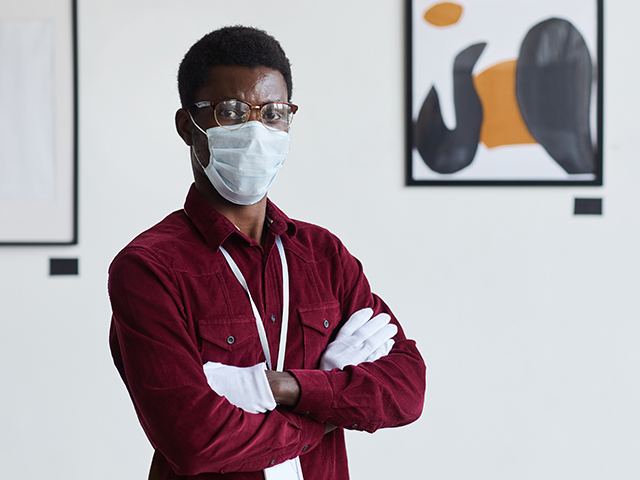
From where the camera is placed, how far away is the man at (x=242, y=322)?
3.07 ft

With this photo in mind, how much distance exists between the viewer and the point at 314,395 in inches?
39.5

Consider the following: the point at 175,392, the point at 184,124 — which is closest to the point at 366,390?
the point at 175,392

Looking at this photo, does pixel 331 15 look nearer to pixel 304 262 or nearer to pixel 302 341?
pixel 304 262

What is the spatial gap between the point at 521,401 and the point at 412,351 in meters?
1.10

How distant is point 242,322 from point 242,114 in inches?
14.0

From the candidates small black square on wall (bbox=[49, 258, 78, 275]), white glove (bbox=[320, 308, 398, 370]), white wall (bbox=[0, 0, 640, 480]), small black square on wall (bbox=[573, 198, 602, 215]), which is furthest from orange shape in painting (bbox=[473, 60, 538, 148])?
small black square on wall (bbox=[49, 258, 78, 275])

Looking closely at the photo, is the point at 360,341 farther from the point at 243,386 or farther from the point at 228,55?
the point at 228,55

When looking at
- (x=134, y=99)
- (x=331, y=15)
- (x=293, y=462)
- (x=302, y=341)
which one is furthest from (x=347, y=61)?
(x=293, y=462)

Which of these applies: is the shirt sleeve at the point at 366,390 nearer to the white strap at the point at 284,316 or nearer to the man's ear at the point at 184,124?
the white strap at the point at 284,316

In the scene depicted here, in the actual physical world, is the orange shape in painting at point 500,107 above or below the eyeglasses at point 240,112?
above

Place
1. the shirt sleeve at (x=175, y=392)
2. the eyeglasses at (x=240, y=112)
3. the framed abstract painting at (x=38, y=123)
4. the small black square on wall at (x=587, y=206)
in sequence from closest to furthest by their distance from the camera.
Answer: the shirt sleeve at (x=175, y=392) → the eyeglasses at (x=240, y=112) → the framed abstract painting at (x=38, y=123) → the small black square on wall at (x=587, y=206)

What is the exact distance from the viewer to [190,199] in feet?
3.67

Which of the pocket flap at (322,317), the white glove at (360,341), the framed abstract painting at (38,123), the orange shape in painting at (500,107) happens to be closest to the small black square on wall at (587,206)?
the orange shape in painting at (500,107)

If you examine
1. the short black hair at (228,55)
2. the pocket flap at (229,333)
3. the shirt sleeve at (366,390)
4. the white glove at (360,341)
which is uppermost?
the short black hair at (228,55)
